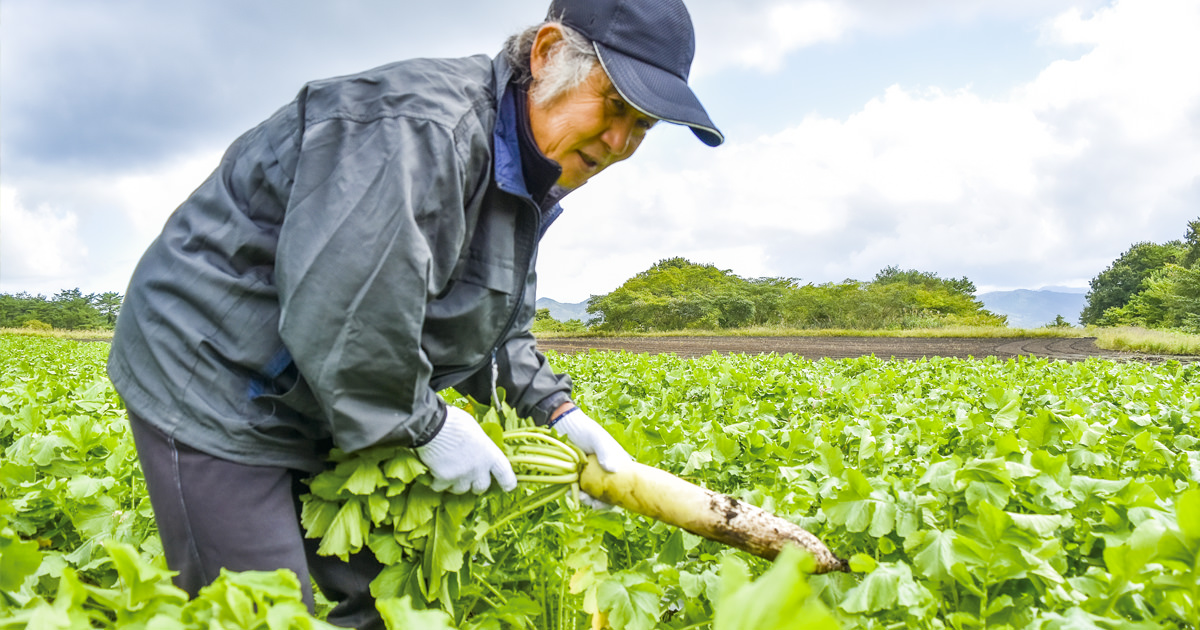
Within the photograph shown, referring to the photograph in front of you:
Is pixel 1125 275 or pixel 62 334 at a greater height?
pixel 1125 275

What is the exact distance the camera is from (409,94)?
1.52 meters

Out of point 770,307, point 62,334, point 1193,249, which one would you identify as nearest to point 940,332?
point 770,307

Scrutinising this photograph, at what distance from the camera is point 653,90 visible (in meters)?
1.77

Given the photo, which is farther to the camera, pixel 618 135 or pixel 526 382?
pixel 526 382

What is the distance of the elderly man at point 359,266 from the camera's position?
142 cm

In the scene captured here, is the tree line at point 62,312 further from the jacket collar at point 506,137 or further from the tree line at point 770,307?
the jacket collar at point 506,137

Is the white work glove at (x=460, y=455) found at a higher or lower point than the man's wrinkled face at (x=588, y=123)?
lower

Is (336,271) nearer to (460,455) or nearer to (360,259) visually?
(360,259)

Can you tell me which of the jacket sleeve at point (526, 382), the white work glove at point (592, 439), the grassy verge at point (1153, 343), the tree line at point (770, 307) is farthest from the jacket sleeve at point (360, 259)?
the tree line at point (770, 307)

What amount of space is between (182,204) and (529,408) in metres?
1.18

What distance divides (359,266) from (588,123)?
0.71 metres

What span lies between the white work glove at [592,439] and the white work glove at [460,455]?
37cm

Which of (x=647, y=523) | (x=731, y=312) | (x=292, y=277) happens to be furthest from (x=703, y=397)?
(x=731, y=312)

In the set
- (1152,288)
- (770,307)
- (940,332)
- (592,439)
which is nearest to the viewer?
(592,439)
